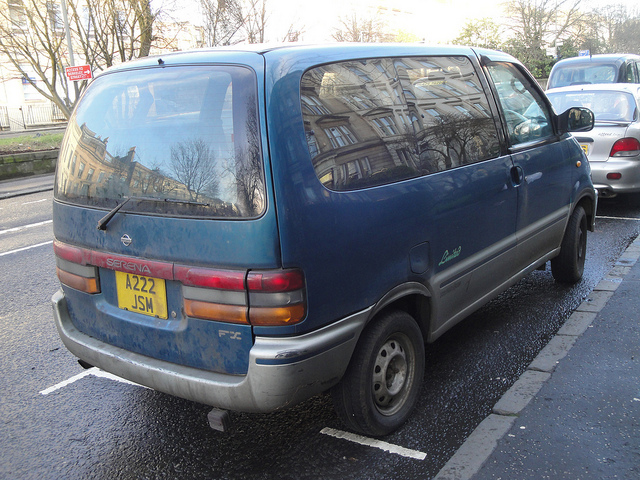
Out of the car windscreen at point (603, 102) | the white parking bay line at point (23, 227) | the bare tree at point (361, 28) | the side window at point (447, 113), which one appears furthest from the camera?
the bare tree at point (361, 28)

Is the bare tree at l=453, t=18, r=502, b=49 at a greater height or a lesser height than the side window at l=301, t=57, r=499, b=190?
greater

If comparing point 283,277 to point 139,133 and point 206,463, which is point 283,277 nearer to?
point 139,133

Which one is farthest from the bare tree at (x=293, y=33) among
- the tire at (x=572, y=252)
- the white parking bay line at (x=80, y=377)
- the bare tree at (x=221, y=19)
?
the white parking bay line at (x=80, y=377)

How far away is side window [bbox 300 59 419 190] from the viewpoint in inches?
100

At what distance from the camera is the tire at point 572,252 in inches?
192

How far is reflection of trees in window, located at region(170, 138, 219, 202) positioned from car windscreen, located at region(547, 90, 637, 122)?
703 cm

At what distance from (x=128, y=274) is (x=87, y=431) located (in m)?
1.08

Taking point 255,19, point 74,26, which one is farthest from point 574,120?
point 255,19

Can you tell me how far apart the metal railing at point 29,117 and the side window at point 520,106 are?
3560 cm

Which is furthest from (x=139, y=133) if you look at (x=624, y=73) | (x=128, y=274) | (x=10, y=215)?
(x=624, y=73)

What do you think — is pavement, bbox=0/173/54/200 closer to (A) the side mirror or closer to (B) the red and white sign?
(B) the red and white sign

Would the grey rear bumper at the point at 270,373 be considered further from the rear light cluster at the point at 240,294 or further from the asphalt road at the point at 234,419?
the asphalt road at the point at 234,419

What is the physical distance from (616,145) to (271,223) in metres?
6.75

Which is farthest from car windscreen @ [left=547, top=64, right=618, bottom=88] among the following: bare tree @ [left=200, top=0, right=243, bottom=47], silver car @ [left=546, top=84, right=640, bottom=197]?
bare tree @ [left=200, top=0, right=243, bottom=47]
